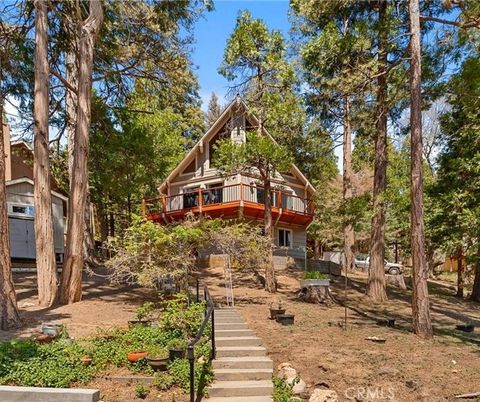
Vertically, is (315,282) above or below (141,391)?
above

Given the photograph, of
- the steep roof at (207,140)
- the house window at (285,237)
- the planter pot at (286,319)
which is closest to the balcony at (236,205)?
the house window at (285,237)

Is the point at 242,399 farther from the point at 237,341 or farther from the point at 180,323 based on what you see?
the point at 180,323

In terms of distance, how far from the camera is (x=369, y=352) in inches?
332

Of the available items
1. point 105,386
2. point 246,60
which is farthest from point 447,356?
point 246,60

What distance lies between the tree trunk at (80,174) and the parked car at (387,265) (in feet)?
68.9

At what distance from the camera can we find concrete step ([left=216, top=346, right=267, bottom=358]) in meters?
7.87

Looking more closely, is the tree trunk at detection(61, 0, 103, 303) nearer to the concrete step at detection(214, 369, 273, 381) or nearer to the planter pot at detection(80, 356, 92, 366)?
the planter pot at detection(80, 356, 92, 366)

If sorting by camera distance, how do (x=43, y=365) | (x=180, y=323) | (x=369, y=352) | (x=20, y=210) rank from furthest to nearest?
1. (x=20, y=210)
2. (x=180, y=323)
3. (x=369, y=352)
4. (x=43, y=365)

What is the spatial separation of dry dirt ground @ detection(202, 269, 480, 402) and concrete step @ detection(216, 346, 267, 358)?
30 centimetres

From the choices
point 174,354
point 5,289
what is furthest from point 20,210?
point 174,354

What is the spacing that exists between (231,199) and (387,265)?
46.7 feet

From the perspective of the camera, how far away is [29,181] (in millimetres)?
21094

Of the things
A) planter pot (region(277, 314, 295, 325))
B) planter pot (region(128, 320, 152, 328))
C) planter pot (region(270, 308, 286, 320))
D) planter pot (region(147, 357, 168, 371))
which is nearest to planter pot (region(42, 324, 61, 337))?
planter pot (region(128, 320, 152, 328))

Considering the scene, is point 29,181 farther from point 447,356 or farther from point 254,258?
point 447,356
